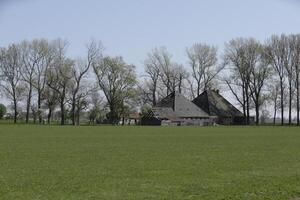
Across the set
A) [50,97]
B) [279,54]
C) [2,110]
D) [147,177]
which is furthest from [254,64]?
[147,177]

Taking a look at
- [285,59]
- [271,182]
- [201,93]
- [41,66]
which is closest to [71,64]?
[41,66]

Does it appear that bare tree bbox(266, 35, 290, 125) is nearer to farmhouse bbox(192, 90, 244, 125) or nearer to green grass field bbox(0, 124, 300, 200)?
farmhouse bbox(192, 90, 244, 125)

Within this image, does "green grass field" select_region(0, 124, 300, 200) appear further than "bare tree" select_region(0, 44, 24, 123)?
No

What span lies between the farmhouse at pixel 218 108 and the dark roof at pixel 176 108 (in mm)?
1614

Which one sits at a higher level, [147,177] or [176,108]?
[176,108]

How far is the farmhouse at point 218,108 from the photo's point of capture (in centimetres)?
11031

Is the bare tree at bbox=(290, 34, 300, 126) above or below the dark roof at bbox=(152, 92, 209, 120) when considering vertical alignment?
above

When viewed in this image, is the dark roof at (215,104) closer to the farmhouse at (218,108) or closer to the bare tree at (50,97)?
the farmhouse at (218,108)

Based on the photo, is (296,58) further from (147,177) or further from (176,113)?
(147,177)

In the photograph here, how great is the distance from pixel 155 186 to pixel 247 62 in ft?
291

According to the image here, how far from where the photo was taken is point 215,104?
112625 millimetres

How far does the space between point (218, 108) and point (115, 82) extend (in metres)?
23.6

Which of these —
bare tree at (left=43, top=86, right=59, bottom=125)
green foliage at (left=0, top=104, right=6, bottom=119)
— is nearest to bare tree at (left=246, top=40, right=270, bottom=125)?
bare tree at (left=43, top=86, right=59, bottom=125)

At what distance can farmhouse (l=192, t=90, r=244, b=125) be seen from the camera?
110312 mm
